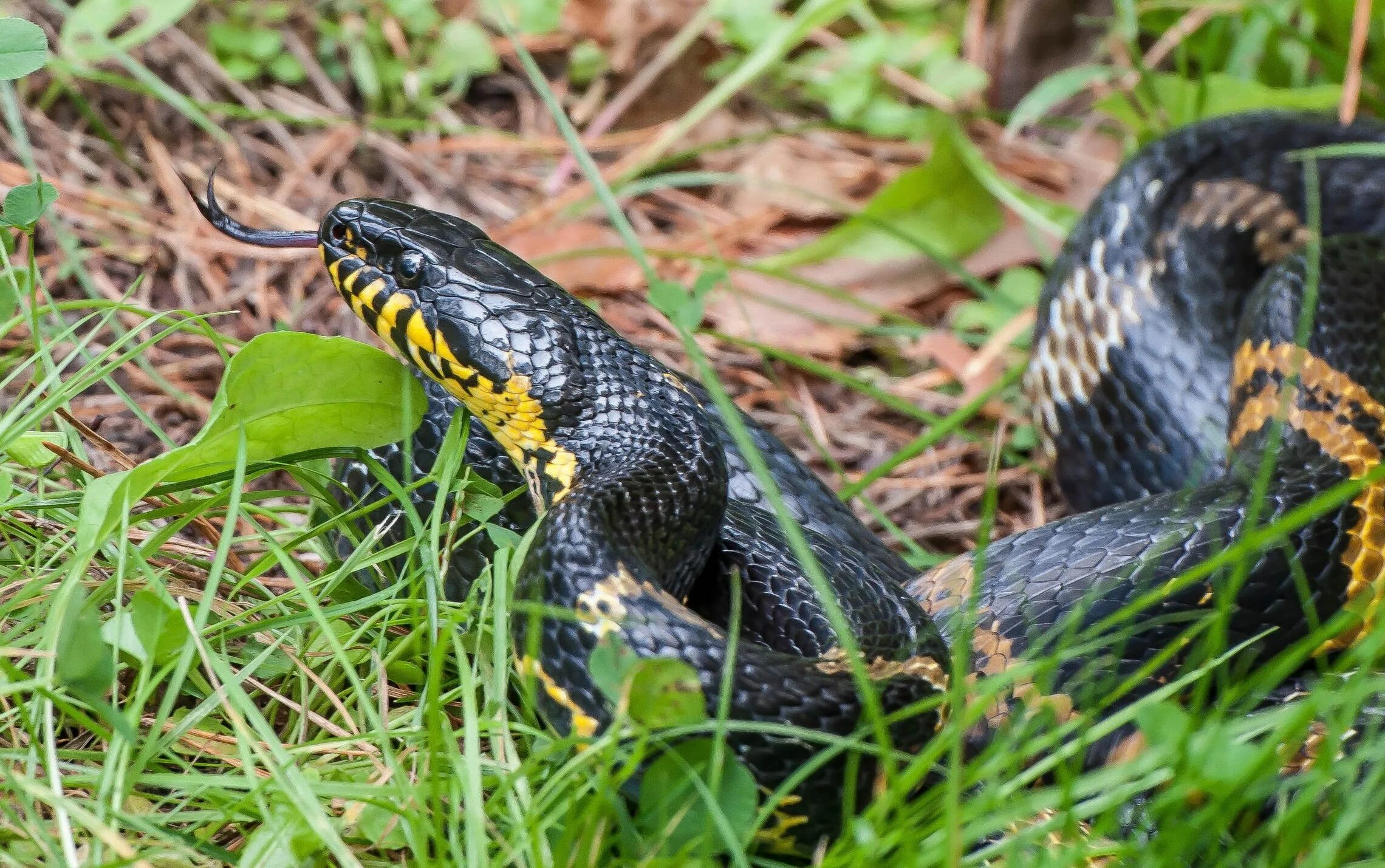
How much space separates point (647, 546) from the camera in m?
2.65

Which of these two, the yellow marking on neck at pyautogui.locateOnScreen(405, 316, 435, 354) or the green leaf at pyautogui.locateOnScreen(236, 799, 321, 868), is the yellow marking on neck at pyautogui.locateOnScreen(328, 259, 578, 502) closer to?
the yellow marking on neck at pyautogui.locateOnScreen(405, 316, 435, 354)

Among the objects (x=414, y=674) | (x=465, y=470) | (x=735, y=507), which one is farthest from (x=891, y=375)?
(x=414, y=674)

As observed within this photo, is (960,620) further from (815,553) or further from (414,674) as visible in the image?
(414,674)

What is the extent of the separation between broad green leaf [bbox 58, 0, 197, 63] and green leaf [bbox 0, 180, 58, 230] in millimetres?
2086

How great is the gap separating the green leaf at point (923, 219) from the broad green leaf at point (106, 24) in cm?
249

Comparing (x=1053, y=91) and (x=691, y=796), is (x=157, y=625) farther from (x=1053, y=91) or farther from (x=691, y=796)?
(x=1053, y=91)

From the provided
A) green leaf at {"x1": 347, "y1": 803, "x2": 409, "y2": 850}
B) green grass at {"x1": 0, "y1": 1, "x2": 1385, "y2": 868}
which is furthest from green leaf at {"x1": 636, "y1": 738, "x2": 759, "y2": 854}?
green leaf at {"x1": 347, "y1": 803, "x2": 409, "y2": 850}

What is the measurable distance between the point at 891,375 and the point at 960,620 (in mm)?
2107

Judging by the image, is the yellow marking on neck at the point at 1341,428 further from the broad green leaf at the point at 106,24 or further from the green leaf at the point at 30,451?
the broad green leaf at the point at 106,24

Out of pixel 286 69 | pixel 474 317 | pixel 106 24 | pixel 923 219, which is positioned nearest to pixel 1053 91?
pixel 923 219

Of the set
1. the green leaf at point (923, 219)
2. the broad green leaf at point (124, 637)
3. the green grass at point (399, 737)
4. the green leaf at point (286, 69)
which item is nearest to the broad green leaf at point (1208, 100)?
the green leaf at point (923, 219)

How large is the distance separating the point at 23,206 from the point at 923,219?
11.4 feet

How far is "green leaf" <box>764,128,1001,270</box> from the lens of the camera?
5.26m

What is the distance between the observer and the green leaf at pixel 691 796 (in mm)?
2285
